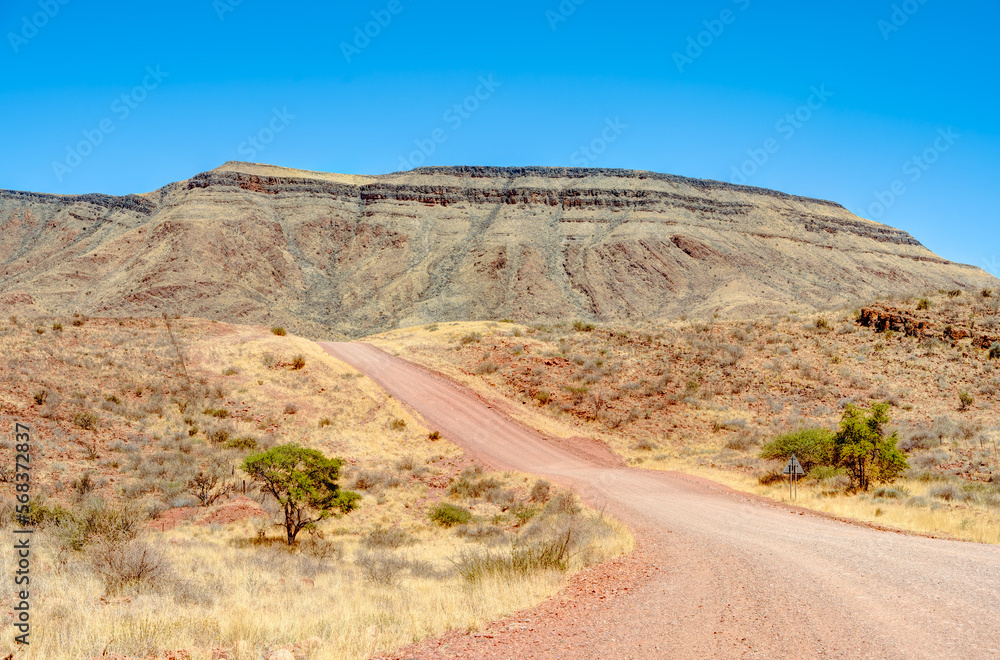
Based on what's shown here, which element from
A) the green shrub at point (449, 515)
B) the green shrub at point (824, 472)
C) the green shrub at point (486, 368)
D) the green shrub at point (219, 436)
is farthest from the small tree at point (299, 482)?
the green shrub at point (486, 368)

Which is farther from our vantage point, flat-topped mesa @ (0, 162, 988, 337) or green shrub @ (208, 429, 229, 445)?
flat-topped mesa @ (0, 162, 988, 337)

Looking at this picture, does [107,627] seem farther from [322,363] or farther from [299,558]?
[322,363]

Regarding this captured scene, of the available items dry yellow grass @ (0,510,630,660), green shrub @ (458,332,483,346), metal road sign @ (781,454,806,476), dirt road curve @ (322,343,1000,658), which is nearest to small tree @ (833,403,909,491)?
metal road sign @ (781,454,806,476)

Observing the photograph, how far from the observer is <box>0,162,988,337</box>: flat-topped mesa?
69812 millimetres

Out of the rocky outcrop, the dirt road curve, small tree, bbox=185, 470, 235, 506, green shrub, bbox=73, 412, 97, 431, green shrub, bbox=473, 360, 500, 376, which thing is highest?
the rocky outcrop

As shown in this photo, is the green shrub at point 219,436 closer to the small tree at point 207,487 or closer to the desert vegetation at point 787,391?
the small tree at point 207,487

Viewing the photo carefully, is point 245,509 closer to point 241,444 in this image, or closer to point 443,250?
point 241,444

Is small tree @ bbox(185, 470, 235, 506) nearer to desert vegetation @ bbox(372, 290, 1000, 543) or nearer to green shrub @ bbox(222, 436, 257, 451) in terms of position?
green shrub @ bbox(222, 436, 257, 451)

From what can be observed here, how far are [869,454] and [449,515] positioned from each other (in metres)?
11.9

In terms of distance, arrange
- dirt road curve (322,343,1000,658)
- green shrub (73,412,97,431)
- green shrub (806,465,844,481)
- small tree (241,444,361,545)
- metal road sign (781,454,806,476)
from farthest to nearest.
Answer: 1. green shrub (73,412,97,431)
2. green shrub (806,465,844,481)
3. metal road sign (781,454,806,476)
4. small tree (241,444,361,545)
5. dirt road curve (322,343,1000,658)

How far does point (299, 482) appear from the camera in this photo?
13.6m

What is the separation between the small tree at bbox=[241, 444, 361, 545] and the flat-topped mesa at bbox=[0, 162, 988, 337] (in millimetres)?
50972

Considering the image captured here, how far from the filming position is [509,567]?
8375 mm

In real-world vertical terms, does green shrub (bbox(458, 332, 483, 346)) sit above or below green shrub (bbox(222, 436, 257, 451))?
above
